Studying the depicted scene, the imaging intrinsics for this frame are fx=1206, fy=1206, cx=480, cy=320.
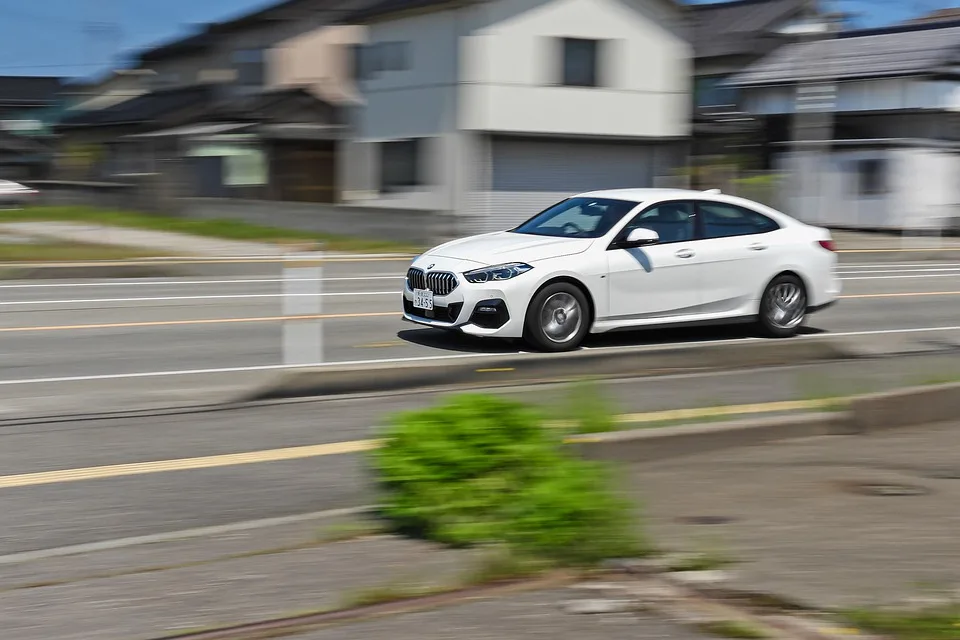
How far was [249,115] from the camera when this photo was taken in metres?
39.6

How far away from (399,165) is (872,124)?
14840 mm

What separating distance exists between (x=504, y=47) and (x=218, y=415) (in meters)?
24.4

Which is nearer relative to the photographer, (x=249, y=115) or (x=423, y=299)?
(x=423, y=299)

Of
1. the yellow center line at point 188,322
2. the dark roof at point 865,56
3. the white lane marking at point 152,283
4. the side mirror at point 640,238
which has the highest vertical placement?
the dark roof at point 865,56

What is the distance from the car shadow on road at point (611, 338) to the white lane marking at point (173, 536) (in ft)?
17.4

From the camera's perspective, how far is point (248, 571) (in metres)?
4.98

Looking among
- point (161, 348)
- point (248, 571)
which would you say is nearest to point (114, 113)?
point (161, 348)

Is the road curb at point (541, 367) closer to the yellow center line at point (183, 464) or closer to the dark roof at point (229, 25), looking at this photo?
the yellow center line at point (183, 464)

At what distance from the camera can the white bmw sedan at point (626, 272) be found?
10.8 m

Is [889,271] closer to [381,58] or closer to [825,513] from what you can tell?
[381,58]

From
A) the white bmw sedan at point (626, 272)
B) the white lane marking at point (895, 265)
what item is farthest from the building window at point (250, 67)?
the white bmw sedan at point (626, 272)

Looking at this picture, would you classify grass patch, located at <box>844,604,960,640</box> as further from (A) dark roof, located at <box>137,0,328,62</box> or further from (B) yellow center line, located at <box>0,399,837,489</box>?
(A) dark roof, located at <box>137,0,328,62</box>

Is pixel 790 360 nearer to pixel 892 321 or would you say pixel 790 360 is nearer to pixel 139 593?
pixel 892 321

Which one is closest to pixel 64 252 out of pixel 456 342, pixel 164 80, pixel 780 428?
pixel 456 342
